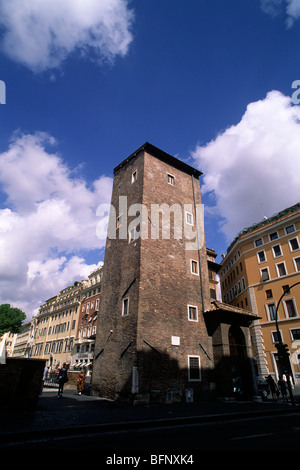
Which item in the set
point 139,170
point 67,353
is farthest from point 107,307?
point 67,353

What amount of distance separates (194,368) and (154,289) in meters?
5.98

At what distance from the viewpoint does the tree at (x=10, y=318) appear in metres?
56.8

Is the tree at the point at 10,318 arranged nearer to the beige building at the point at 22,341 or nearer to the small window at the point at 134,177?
the beige building at the point at 22,341

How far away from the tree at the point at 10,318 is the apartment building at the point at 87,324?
59.0 ft

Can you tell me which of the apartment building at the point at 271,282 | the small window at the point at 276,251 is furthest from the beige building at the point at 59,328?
the small window at the point at 276,251

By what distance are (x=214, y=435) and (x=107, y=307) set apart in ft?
49.0

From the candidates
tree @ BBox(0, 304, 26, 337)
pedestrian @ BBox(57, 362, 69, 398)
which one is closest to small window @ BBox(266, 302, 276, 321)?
pedestrian @ BBox(57, 362, 69, 398)

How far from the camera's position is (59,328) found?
186 ft

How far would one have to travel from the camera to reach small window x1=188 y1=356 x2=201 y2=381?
17.5 m

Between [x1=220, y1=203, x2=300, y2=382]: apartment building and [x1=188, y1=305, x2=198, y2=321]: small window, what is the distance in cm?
1440

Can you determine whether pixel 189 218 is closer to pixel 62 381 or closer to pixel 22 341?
pixel 62 381

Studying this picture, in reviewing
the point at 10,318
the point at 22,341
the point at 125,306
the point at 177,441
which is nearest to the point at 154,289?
the point at 125,306

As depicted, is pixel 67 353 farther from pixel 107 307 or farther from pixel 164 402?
pixel 164 402

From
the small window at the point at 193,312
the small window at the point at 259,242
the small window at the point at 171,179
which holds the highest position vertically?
the small window at the point at 259,242
